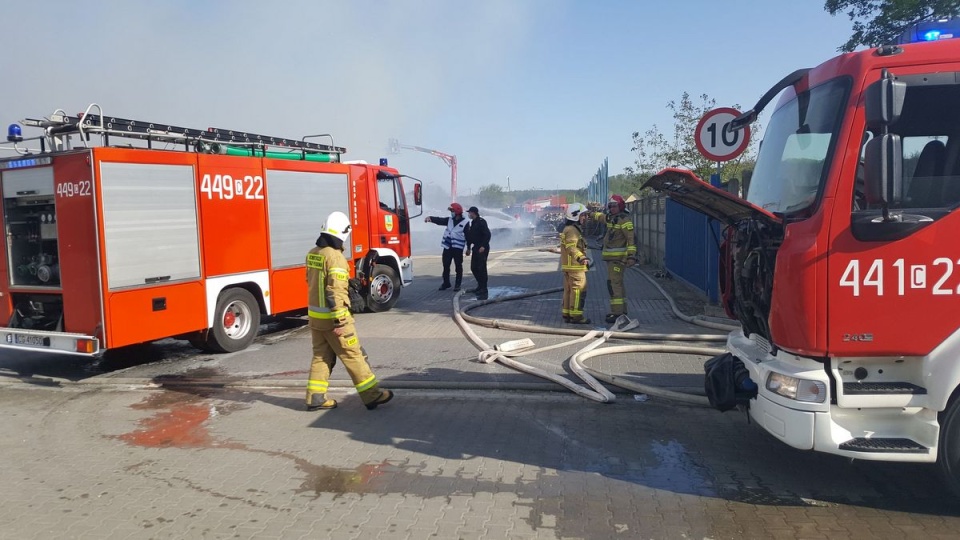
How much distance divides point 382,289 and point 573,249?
402cm

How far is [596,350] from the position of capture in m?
7.61

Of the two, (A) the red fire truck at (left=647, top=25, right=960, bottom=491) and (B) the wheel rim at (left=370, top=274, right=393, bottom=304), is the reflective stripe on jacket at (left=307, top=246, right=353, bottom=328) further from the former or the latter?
(B) the wheel rim at (left=370, top=274, right=393, bottom=304)

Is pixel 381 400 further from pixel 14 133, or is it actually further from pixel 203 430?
pixel 14 133

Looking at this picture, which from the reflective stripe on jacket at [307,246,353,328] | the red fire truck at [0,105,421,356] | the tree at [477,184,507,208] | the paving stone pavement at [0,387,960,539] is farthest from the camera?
the tree at [477,184,507,208]

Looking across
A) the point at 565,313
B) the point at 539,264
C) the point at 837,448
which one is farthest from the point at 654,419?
the point at 539,264

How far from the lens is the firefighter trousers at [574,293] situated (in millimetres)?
9453

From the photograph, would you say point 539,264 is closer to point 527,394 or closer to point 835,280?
point 527,394

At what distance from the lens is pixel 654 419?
5.73 metres

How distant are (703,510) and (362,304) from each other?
336 inches

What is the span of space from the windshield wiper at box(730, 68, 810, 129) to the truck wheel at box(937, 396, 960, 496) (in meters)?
2.18

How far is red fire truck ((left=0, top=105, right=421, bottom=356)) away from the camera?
7098 mm

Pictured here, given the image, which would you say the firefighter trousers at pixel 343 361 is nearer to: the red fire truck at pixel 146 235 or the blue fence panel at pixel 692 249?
the red fire truck at pixel 146 235

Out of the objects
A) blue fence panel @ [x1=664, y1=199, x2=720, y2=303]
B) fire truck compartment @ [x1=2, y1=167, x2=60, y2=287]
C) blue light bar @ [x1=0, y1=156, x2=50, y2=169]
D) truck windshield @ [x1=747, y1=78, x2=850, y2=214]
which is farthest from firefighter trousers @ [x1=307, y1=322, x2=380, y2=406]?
blue fence panel @ [x1=664, y1=199, x2=720, y2=303]

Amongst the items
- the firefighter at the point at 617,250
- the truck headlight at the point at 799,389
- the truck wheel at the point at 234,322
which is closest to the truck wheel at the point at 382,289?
the truck wheel at the point at 234,322
